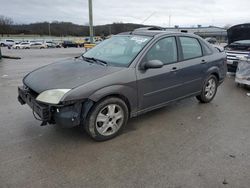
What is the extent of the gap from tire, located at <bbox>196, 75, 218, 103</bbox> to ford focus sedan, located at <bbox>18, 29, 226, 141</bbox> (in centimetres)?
18

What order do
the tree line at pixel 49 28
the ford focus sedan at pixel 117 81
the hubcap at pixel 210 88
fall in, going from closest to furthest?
the ford focus sedan at pixel 117 81, the hubcap at pixel 210 88, the tree line at pixel 49 28

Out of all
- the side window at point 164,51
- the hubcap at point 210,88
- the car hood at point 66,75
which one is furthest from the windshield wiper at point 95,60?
the hubcap at point 210,88

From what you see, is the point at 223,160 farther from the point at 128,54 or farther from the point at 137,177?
the point at 128,54

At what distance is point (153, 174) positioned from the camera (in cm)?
246

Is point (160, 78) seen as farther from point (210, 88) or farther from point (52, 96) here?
point (210, 88)

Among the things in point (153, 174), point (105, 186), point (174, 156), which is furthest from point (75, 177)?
point (174, 156)

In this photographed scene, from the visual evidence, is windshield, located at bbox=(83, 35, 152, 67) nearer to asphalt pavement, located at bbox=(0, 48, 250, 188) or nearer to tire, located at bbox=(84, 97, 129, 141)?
tire, located at bbox=(84, 97, 129, 141)

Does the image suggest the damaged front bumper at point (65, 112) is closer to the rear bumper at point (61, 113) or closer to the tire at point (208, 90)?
the rear bumper at point (61, 113)

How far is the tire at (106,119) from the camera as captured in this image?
2.96 m

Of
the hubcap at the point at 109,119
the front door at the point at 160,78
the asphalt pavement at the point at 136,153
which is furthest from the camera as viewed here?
the front door at the point at 160,78

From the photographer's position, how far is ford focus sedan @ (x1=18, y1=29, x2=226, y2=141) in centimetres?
281

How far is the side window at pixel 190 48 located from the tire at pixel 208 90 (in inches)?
27.7

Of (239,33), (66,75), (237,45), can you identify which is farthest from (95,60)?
(239,33)

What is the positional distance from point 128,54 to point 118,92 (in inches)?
32.3
